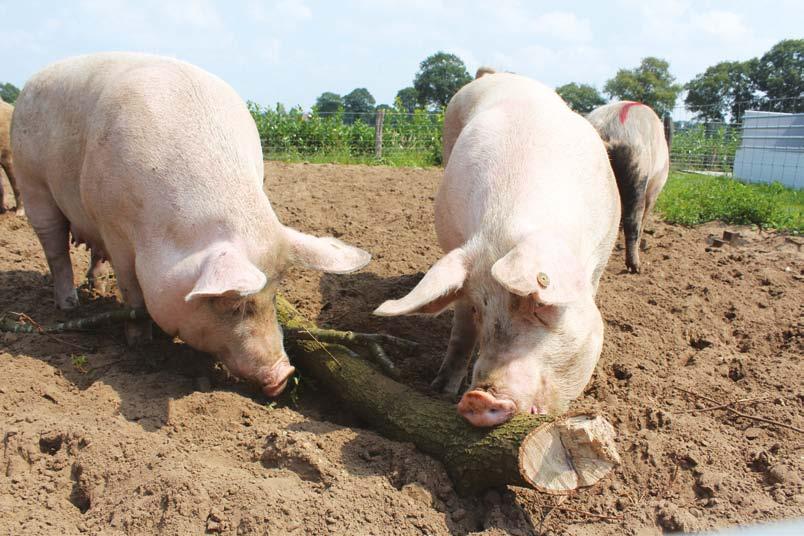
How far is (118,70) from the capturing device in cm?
416

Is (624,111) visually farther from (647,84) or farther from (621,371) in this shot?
(647,84)

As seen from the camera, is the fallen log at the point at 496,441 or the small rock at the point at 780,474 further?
the small rock at the point at 780,474

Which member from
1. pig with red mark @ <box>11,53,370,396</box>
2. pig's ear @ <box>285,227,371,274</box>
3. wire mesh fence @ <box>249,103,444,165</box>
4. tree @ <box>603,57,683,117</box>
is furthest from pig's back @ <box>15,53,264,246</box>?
tree @ <box>603,57,683,117</box>

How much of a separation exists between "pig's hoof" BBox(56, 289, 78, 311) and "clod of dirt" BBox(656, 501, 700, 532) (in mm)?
4129

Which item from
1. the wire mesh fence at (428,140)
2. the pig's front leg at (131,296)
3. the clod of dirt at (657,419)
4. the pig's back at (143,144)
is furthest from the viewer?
the wire mesh fence at (428,140)

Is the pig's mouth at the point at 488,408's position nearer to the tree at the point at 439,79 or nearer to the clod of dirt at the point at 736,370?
the clod of dirt at the point at 736,370

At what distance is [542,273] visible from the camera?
250 cm

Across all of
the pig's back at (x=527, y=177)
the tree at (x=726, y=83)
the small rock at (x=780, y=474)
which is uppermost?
the tree at (x=726, y=83)

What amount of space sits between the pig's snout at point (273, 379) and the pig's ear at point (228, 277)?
50 centimetres

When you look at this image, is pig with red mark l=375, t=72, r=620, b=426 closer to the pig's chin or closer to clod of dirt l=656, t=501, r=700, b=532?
clod of dirt l=656, t=501, r=700, b=532

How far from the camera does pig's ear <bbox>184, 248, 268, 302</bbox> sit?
300 centimetres

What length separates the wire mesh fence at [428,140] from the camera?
1603 cm

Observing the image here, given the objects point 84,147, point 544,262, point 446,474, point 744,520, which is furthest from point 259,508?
point 84,147

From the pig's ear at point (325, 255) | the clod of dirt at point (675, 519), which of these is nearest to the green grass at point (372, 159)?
the pig's ear at point (325, 255)
